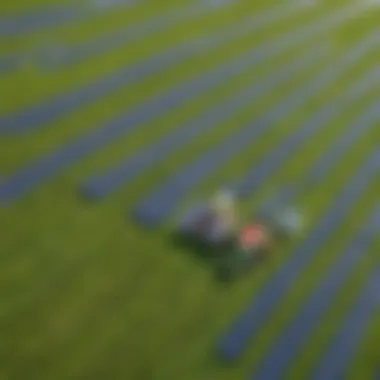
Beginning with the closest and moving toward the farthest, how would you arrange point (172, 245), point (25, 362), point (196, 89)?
point (25, 362)
point (172, 245)
point (196, 89)

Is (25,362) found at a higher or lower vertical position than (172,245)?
lower

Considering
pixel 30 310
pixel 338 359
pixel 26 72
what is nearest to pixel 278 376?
pixel 338 359

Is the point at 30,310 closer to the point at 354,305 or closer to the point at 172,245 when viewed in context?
the point at 172,245

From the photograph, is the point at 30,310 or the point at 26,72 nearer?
the point at 30,310

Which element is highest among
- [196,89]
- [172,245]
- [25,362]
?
[196,89]

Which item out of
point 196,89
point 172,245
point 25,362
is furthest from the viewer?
point 196,89
